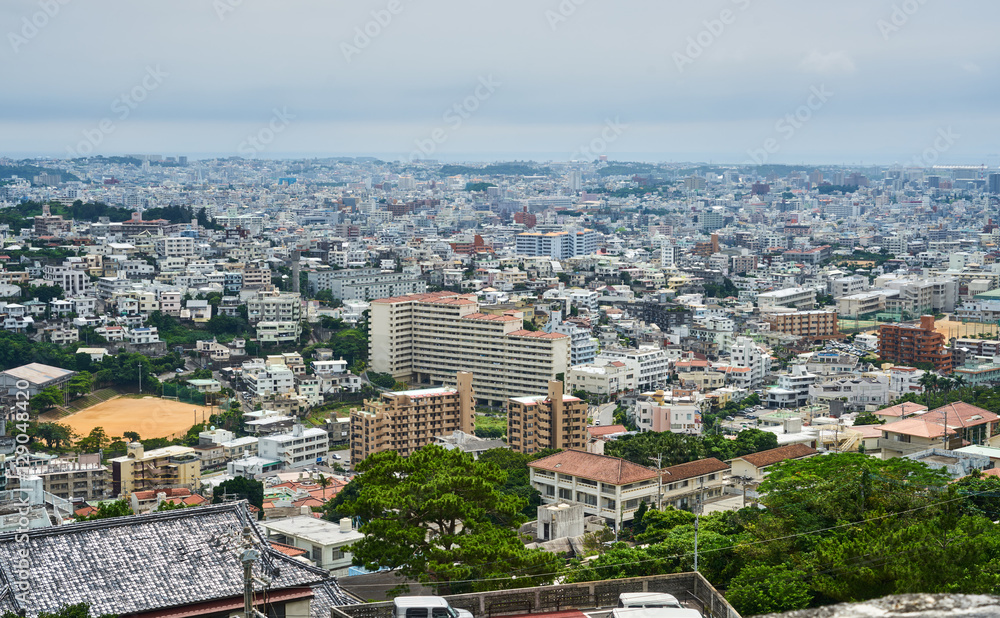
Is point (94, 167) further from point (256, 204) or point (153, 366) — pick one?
point (153, 366)

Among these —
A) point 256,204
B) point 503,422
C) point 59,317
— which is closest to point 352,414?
point 503,422

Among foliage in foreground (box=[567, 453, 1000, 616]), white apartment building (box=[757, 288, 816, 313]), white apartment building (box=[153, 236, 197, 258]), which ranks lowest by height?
white apartment building (box=[757, 288, 816, 313])

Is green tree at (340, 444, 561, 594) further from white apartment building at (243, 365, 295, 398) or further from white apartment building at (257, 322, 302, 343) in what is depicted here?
white apartment building at (257, 322, 302, 343)

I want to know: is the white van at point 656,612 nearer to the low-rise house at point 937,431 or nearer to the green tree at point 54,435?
the low-rise house at point 937,431

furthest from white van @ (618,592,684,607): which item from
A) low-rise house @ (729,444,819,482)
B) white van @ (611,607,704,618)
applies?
low-rise house @ (729,444,819,482)

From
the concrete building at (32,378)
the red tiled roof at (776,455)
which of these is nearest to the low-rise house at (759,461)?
the red tiled roof at (776,455)

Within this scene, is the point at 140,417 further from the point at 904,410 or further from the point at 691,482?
the point at 904,410
